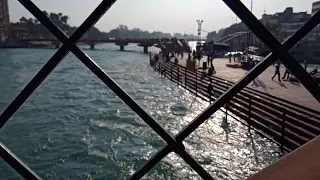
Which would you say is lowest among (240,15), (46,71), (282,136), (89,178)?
(89,178)

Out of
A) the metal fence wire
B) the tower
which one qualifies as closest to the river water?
the metal fence wire

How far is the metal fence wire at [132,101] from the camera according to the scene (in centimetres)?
142

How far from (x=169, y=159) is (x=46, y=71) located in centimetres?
1153

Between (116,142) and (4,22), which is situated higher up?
(4,22)

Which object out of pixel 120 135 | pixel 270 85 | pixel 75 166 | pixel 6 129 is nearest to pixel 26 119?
pixel 6 129

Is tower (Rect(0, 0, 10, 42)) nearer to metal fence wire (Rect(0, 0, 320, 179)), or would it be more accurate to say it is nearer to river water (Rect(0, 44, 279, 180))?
river water (Rect(0, 44, 279, 180))

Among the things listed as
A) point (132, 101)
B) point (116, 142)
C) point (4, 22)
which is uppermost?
point (4, 22)

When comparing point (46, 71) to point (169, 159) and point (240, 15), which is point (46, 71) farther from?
point (169, 159)

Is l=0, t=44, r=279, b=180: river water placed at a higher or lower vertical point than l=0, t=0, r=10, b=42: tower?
lower

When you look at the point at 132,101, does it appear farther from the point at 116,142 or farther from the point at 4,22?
the point at 4,22

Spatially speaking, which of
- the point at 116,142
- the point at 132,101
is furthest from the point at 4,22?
the point at 132,101

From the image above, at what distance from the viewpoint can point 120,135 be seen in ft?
54.4

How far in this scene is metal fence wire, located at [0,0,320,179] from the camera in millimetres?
1421

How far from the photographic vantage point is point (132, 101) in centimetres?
161
